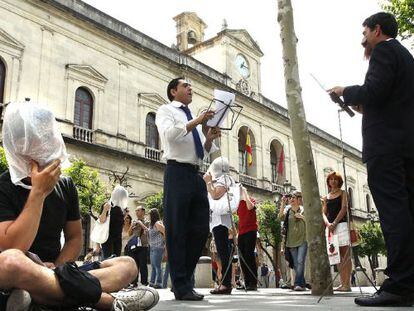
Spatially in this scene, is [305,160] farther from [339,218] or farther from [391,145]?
[391,145]

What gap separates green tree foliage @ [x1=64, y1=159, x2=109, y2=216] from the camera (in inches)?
607

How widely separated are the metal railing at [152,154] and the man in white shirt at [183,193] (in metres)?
17.2

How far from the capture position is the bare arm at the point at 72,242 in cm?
267

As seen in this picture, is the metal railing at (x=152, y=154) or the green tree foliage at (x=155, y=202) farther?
the metal railing at (x=152, y=154)

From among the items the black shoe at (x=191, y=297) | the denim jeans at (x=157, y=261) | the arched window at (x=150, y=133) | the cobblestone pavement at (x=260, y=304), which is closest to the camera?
the cobblestone pavement at (x=260, y=304)

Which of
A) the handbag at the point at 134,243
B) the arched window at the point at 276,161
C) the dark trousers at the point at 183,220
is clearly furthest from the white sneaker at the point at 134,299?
the arched window at the point at 276,161

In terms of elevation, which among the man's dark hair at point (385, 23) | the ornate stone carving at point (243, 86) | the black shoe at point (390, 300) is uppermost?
the ornate stone carving at point (243, 86)

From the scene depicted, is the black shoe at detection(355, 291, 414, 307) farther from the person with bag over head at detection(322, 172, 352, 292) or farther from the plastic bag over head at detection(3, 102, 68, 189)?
the person with bag over head at detection(322, 172, 352, 292)

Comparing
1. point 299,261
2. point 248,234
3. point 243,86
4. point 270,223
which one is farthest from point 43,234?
point 243,86

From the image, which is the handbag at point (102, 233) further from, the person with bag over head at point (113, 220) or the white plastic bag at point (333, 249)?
the white plastic bag at point (333, 249)

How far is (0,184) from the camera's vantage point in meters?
2.50

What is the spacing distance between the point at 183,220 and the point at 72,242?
1.78 metres

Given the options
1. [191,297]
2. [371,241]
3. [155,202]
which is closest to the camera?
[191,297]

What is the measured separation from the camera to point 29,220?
7.47 feet
